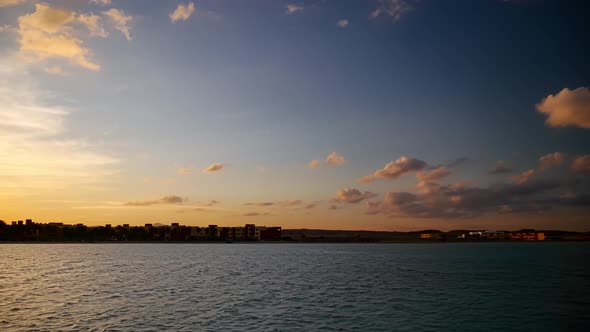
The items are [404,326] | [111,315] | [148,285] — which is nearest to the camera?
[404,326]

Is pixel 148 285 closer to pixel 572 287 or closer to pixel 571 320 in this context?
pixel 571 320

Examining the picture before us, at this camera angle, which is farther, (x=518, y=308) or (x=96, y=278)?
(x=96, y=278)

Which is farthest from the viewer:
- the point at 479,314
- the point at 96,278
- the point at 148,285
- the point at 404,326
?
the point at 96,278

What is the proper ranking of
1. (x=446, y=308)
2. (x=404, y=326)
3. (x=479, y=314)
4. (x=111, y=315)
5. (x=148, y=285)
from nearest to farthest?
(x=404, y=326), (x=111, y=315), (x=479, y=314), (x=446, y=308), (x=148, y=285)

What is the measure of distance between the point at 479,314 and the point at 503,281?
37.2 m

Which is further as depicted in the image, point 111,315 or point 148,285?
point 148,285

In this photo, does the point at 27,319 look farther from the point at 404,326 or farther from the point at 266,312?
the point at 404,326

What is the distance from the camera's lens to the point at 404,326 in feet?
120

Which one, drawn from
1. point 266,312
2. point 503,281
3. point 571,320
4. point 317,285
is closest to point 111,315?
point 266,312

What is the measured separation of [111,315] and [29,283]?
118 feet

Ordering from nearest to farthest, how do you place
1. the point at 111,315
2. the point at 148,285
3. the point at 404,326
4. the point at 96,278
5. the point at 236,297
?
the point at 404,326
the point at 111,315
the point at 236,297
the point at 148,285
the point at 96,278

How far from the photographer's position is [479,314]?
139 feet

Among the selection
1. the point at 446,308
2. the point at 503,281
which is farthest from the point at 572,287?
the point at 446,308

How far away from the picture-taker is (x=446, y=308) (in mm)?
45438
